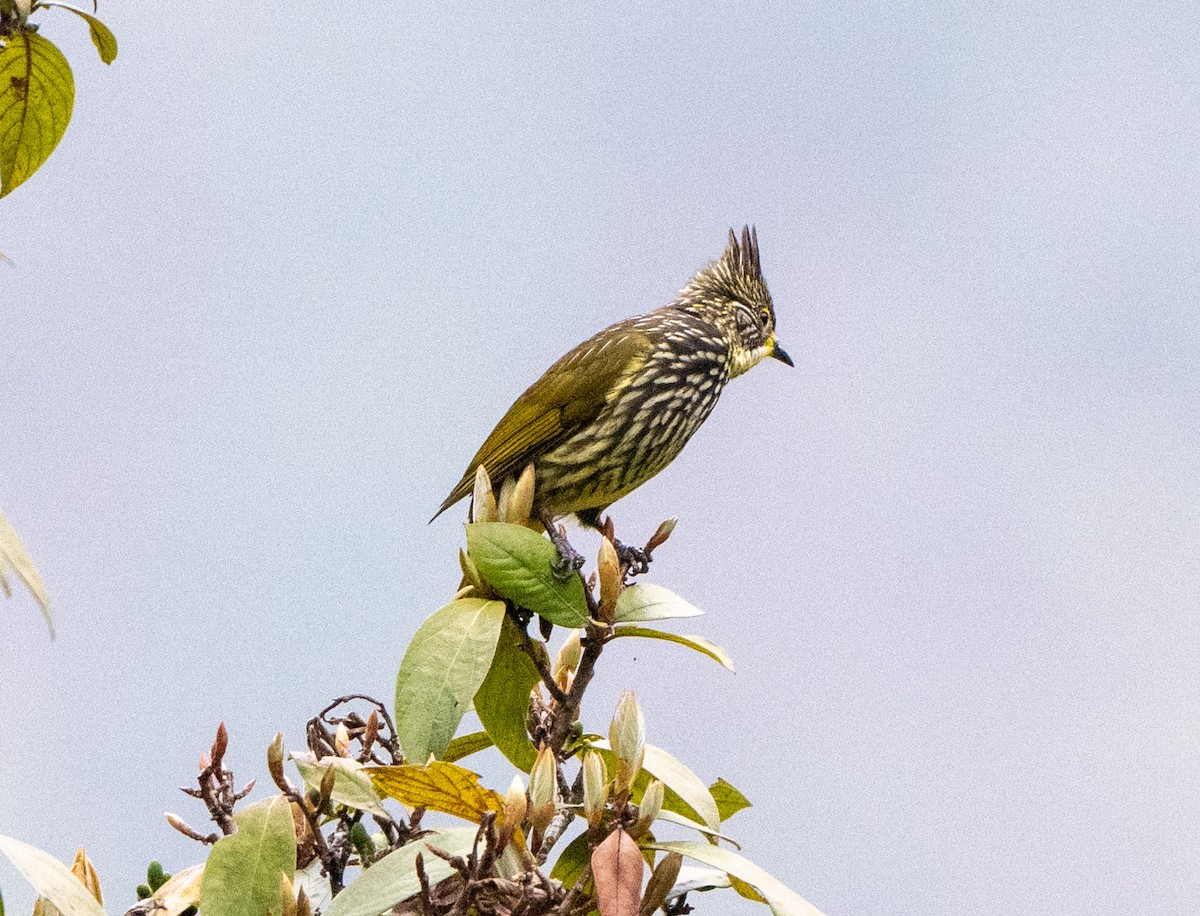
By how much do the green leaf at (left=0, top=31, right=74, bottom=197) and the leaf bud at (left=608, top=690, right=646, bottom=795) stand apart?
1.24 meters

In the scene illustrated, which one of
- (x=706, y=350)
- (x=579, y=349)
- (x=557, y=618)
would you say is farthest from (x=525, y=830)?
(x=706, y=350)

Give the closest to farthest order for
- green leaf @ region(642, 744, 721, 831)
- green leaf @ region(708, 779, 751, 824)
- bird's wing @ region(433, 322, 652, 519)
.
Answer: green leaf @ region(642, 744, 721, 831)
green leaf @ region(708, 779, 751, 824)
bird's wing @ region(433, 322, 652, 519)

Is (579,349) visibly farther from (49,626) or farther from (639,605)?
(49,626)

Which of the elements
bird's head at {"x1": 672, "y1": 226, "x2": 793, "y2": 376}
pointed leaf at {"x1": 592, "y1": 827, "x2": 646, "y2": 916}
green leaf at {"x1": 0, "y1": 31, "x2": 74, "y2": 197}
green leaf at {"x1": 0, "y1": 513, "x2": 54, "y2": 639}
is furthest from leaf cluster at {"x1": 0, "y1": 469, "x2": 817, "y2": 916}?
bird's head at {"x1": 672, "y1": 226, "x2": 793, "y2": 376}

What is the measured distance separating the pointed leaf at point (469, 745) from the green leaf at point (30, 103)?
3.85 feet

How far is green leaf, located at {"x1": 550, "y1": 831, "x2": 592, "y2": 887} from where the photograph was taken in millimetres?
2016

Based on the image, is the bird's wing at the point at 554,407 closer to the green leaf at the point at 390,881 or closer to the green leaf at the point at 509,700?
the green leaf at the point at 509,700

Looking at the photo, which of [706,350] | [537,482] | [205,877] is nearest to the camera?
[205,877]

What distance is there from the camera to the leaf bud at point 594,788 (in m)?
1.91

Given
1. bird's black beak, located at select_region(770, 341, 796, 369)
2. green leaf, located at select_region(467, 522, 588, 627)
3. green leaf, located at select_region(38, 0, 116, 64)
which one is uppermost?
bird's black beak, located at select_region(770, 341, 796, 369)

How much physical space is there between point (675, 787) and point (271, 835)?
56cm

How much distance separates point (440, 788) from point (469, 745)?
1.97 feet

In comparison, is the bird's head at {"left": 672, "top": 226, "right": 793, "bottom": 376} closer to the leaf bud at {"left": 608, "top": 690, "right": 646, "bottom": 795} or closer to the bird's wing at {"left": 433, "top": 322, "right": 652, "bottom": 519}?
the bird's wing at {"left": 433, "top": 322, "right": 652, "bottom": 519}

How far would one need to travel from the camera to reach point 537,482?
13.3 ft
